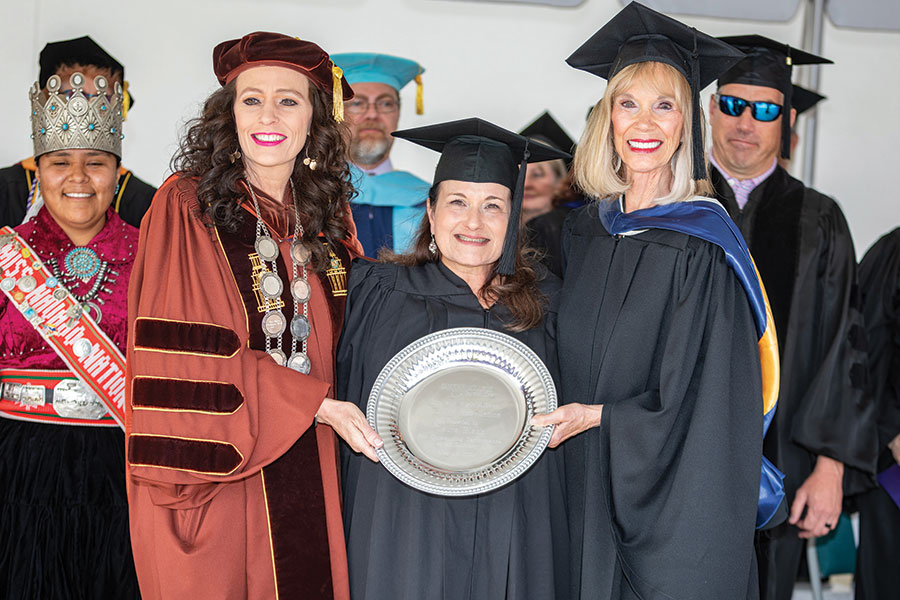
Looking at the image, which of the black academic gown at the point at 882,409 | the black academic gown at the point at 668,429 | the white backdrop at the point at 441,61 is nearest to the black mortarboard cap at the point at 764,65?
the black academic gown at the point at 882,409

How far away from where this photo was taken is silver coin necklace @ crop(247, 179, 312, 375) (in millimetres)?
2781

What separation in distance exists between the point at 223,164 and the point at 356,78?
214 cm

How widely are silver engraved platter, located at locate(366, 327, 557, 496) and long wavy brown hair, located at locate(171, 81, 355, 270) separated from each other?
54 centimetres

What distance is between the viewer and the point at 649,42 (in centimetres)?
291

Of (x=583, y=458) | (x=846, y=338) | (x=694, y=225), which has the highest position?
(x=694, y=225)

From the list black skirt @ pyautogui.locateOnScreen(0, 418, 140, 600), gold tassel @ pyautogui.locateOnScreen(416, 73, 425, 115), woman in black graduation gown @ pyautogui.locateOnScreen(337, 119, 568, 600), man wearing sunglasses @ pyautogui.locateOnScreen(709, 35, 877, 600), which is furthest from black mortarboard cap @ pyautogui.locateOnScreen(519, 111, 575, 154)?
black skirt @ pyautogui.locateOnScreen(0, 418, 140, 600)

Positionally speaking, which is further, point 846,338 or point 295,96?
point 846,338

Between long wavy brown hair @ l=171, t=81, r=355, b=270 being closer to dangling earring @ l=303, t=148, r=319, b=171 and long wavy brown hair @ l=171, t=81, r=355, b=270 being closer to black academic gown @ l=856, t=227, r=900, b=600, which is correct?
dangling earring @ l=303, t=148, r=319, b=171

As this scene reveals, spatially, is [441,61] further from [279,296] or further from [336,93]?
[279,296]

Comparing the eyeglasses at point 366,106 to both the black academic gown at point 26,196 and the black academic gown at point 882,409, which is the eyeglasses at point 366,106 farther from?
the black academic gown at point 882,409

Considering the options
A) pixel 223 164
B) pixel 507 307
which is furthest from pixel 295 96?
pixel 507 307

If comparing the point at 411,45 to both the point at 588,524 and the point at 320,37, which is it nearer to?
the point at 320,37

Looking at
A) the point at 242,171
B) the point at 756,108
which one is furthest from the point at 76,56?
the point at 756,108

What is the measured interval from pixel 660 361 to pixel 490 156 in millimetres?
874
